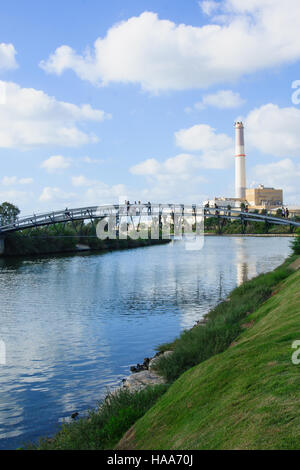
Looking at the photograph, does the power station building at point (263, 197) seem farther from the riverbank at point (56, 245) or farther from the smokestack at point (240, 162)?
the riverbank at point (56, 245)

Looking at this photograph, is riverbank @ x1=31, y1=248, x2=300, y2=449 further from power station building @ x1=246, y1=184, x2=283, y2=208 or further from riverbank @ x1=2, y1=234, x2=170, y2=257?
power station building @ x1=246, y1=184, x2=283, y2=208

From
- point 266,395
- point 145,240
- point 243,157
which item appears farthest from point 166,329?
point 243,157

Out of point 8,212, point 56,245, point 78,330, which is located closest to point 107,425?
point 78,330

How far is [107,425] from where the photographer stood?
7238 millimetres

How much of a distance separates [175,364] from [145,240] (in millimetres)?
87333

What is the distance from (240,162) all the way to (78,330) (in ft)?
534

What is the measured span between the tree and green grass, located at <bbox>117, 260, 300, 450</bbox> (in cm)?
7918

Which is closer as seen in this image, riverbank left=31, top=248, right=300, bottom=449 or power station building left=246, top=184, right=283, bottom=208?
riverbank left=31, top=248, right=300, bottom=449

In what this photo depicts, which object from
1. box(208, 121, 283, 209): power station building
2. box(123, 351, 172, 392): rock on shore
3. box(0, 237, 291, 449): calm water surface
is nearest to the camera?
box(123, 351, 172, 392): rock on shore

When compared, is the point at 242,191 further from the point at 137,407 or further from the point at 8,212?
the point at 137,407

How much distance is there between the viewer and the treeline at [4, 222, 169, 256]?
70.9m

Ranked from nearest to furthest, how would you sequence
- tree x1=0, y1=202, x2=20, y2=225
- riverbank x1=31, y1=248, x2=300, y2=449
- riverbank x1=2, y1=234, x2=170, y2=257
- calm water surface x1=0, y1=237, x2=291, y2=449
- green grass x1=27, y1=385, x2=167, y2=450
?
riverbank x1=31, y1=248, x2=300, y2=449 < green grass x1=27, y1=385, x2=167, y2=450 < calm water surface x1=0, y1=237, x2=291, y2=449 < riverbank x1=2, y1=234, x2=170, y2=257 < tree x1=0, y1=202, x2=20, y2=225

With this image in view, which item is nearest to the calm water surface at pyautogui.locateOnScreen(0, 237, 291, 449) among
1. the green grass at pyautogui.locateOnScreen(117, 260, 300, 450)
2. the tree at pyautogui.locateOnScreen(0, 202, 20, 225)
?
the green grass at pyautogui.locateOnScreen(117, 260, 300, 450)

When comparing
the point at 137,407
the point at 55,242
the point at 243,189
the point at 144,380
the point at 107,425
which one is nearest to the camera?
the point at 107,425
